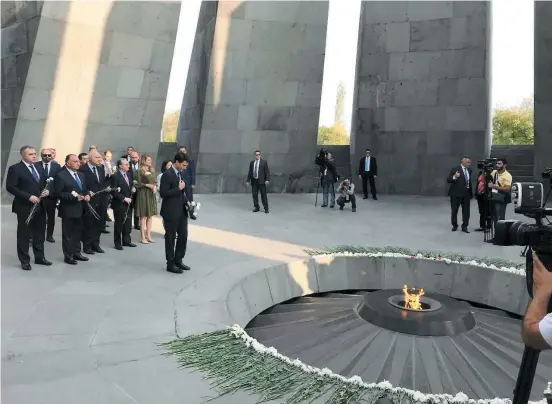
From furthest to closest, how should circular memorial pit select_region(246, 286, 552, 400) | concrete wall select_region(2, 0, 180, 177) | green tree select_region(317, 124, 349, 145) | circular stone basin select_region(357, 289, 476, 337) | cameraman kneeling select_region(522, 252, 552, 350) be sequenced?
green tree select_region(317, 124, 349, 145) < concrete wall select_region(2, 0, 180, 177) < circular stone basin select_region(357, 289, 476, 337) < circular memorial pit select_region(246, 286, 552, 400) < cameraman kneeling select_region(522, 252, 552, 350)

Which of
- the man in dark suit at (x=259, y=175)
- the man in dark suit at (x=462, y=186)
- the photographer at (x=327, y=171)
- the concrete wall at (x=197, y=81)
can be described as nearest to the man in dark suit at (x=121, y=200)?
the man in dark suit at (x=259, y=175)

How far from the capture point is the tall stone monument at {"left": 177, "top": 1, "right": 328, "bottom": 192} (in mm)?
15406

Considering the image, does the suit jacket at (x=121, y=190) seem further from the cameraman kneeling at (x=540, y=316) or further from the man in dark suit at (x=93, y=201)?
the cameraman kneeling at (x=540, y=316)

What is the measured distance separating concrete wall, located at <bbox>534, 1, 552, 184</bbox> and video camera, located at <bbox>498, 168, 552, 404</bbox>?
1371 cm

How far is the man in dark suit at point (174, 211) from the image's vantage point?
248 inches

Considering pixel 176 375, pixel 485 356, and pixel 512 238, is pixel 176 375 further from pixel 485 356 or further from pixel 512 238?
pixel 485 356

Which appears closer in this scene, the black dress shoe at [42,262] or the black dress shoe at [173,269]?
the black dress shoe at [173,269]

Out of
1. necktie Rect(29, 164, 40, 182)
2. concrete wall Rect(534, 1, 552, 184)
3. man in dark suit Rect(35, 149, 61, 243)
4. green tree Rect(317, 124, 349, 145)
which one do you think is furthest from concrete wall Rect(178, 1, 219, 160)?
green tree Rect(317, 124, 349, 145)

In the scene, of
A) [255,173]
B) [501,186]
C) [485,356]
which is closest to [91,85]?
[255,173]

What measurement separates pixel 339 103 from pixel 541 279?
46910mm

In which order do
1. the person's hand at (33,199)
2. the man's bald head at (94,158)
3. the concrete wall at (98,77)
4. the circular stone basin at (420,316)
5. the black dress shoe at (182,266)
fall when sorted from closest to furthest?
the circular stone basin at (420,316), the person's hand at (33,199), the black dress shoe at (182,266), the man's bald head at (94,158), the concrete wall at (98,77)

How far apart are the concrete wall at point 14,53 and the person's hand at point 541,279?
12361 mm

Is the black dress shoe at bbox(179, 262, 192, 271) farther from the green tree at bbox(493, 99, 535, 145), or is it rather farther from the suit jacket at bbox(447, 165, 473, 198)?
the green tree at bbox(493, 99, 535, 145)

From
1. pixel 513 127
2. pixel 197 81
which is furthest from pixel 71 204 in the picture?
pixel 513 127
